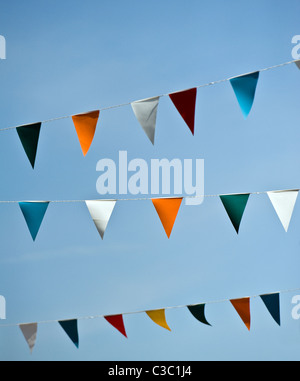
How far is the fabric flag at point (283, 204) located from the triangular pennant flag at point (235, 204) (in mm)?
251

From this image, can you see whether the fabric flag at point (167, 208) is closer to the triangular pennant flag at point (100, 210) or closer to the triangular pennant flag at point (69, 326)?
the triangular pennant flag at point (100, 210)

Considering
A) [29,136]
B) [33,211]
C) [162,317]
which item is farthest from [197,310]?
[29,136]

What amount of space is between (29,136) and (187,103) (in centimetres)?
148

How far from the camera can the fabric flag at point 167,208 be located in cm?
708

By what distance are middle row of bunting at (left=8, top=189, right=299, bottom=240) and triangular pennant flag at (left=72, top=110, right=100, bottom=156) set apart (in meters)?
0.57

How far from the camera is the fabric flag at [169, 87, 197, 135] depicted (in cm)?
670

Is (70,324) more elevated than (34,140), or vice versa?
(34,140)

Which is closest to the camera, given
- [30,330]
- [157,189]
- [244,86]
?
[244,86]

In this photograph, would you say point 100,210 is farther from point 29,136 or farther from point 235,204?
point 235,204

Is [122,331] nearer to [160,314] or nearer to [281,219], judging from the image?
[160,314]


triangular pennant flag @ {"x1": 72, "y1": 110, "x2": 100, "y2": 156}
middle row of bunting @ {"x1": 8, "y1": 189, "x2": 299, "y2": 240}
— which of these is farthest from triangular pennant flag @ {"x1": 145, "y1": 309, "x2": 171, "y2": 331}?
triangular pennant flag @ {"x1": 72, "y1": 110, "x2": 100, "y2": 156}

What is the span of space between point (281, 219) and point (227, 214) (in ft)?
1.71
